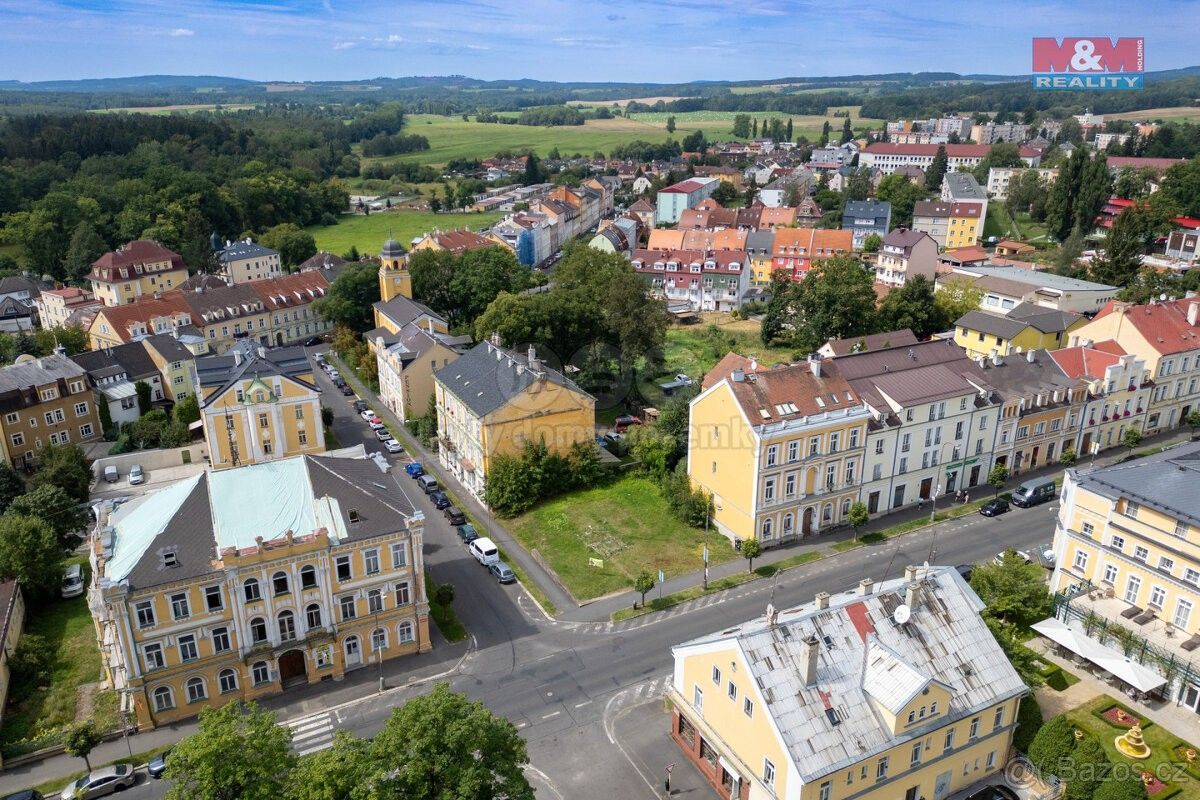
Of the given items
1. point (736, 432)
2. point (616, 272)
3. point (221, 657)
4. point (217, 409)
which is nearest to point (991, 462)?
point (736, 432)

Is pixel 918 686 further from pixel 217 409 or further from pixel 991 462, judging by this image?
pixel 217 409

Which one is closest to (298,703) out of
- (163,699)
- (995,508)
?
(163,699)

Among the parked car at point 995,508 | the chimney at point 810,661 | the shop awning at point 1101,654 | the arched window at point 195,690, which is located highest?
the chimney at point 810,661

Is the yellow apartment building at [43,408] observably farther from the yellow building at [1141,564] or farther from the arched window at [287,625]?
the yellow building at [1141,564]

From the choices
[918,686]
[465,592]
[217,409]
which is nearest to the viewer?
[918,686]

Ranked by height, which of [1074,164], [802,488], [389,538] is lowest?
[802,488]

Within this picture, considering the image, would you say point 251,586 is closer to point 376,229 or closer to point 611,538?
point 611,538

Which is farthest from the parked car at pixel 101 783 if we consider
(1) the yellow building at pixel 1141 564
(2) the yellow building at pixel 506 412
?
(1) the yellow building at pixel 1141 564
